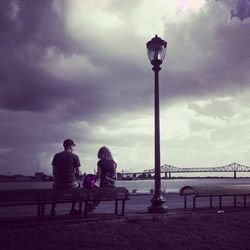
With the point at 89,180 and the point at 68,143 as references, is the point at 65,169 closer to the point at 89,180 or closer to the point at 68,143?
the point at 68,143

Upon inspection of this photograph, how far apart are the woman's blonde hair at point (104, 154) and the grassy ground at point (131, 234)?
7.10 feet

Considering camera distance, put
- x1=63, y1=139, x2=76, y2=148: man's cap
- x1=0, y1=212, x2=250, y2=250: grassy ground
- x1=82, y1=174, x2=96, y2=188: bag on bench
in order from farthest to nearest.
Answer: x1=82, y1=174, x2=96, y2=188: bag on bench < x1=63, y1=139, x2=76, y2=148: man's cap < x1=0, y1=212, x2=250, y2=250: grassy ground

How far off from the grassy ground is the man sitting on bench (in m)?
1.33

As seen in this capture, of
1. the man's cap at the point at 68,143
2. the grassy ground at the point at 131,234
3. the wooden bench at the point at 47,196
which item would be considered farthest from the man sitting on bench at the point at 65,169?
the grassy ground at the point at 131,234

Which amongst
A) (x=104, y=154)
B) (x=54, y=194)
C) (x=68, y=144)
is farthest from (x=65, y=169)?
(x=104, y=154)

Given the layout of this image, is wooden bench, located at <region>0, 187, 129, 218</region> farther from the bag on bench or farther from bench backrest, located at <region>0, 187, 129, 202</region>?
the bag on bench

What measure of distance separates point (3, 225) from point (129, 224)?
7.65ft

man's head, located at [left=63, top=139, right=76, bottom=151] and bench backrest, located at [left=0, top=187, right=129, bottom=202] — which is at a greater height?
man's head, located at [left=63, top=139, right=76, bottom=151]

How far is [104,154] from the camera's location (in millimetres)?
9977

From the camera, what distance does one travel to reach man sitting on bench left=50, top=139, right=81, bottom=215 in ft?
28.8

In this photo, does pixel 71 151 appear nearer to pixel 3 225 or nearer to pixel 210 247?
pixel 3 225

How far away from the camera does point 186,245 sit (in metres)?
6.64

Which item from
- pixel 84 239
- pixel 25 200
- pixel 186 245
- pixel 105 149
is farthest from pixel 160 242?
pixel 105 149

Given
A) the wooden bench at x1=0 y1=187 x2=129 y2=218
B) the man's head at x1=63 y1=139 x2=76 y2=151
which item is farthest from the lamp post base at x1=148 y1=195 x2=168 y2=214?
the man's head at x1=63 y1=139 x2=76 y2=151
